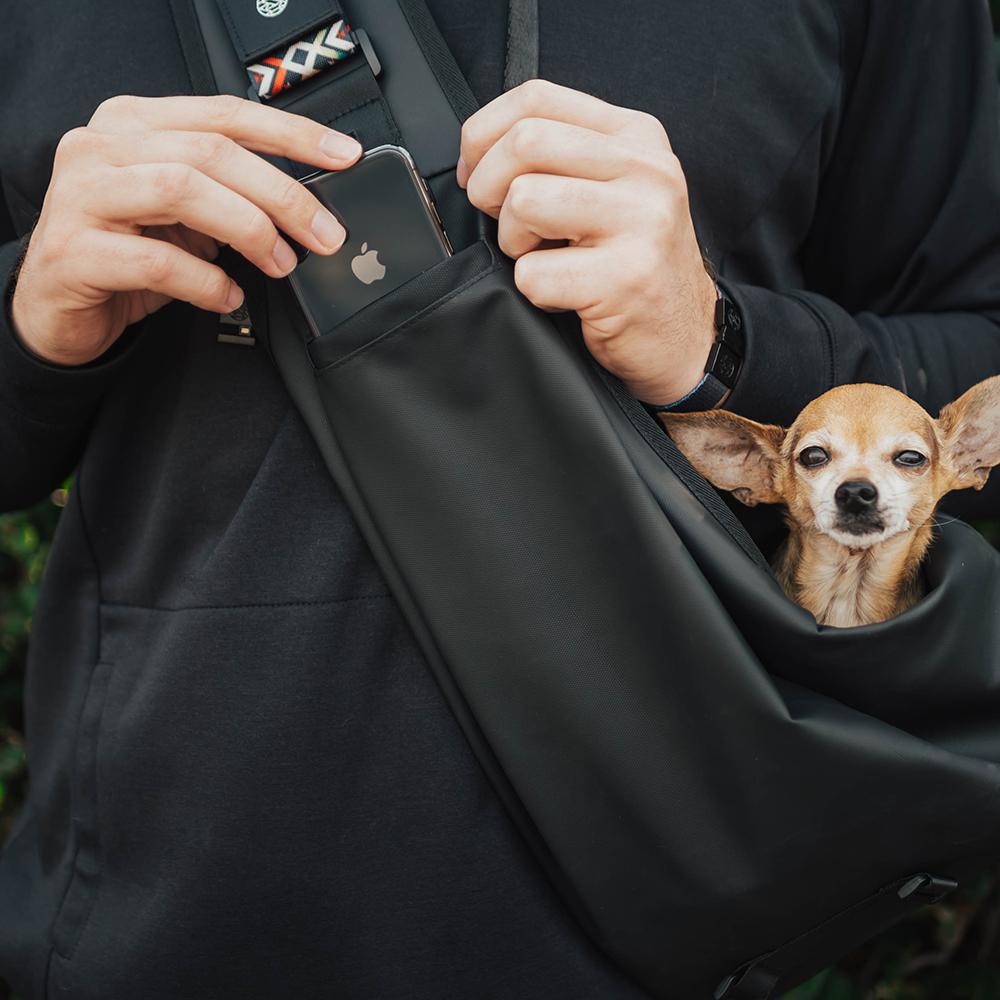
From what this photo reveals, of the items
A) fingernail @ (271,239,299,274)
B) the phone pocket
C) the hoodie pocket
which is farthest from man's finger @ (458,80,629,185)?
the hoodie pocket

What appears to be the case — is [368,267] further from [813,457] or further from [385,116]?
[813,457]

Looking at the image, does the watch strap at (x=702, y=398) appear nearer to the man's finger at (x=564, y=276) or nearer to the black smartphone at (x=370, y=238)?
the man's finger at (x=564, y=276)

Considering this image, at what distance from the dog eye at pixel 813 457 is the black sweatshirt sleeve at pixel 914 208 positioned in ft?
0.18

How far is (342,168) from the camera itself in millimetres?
968

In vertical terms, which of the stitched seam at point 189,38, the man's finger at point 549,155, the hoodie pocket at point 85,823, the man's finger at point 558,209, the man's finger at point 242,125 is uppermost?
the stitched seam at point 189,38

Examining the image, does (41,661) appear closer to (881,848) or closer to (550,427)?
(550,427)

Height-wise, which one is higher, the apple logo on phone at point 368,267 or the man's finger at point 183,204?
the man's finger at point 183,204

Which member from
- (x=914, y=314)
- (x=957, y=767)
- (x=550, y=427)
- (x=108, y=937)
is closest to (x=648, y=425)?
(x=550, y=427)

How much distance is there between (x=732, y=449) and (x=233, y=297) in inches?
24.6

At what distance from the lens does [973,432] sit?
116 centimetres

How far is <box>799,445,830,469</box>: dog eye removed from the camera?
118cm

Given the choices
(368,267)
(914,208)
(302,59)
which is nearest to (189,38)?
(302,59)

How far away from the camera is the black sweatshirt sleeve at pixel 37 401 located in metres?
1.12

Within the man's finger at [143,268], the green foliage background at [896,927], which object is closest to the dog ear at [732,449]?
the man's finger at [143,268]
